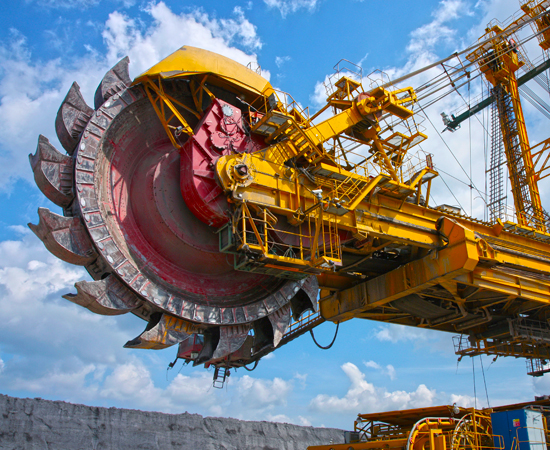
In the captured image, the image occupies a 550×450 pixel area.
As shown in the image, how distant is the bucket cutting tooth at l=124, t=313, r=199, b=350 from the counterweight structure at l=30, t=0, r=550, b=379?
0.12 ft

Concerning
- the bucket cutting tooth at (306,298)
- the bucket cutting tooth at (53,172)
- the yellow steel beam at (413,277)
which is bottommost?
the bucket cutting tooth at (306,298)

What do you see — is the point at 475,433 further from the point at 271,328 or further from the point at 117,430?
the point at 117,430

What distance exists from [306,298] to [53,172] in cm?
708

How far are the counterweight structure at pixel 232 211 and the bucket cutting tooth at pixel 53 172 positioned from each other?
0.11 feet

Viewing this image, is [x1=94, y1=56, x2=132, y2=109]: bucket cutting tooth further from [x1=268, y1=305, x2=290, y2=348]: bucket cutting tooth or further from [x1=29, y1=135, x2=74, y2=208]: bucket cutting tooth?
[x1=268, y1=305, x2=290, y2=348]: bucket cutting tooth

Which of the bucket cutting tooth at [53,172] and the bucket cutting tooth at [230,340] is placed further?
the bucket cutting tooth at [230,340]

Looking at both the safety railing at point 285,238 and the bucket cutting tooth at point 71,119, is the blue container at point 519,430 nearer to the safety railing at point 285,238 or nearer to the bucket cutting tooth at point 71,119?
the safety railing at point 285,238

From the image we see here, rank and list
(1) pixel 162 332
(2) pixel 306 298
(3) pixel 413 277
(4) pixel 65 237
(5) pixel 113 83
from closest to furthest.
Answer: (4) pixel 65 237 → (1) pixel 162 332 → (5) pixel 113 83 → (2) pixel 306 298 → (3) pixel 413 277

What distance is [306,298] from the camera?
46.3 feet

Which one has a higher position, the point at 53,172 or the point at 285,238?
the point at 53,172

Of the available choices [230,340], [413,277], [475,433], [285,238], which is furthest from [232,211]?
[475,433]

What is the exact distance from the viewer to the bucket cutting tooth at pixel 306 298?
13930mm

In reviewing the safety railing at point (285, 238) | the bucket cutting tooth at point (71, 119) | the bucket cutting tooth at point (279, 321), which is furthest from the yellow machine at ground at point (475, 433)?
the bucket cutting tooth at point (71, 119)

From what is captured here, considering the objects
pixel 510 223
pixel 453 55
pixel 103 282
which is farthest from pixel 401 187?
pixel 103 282
